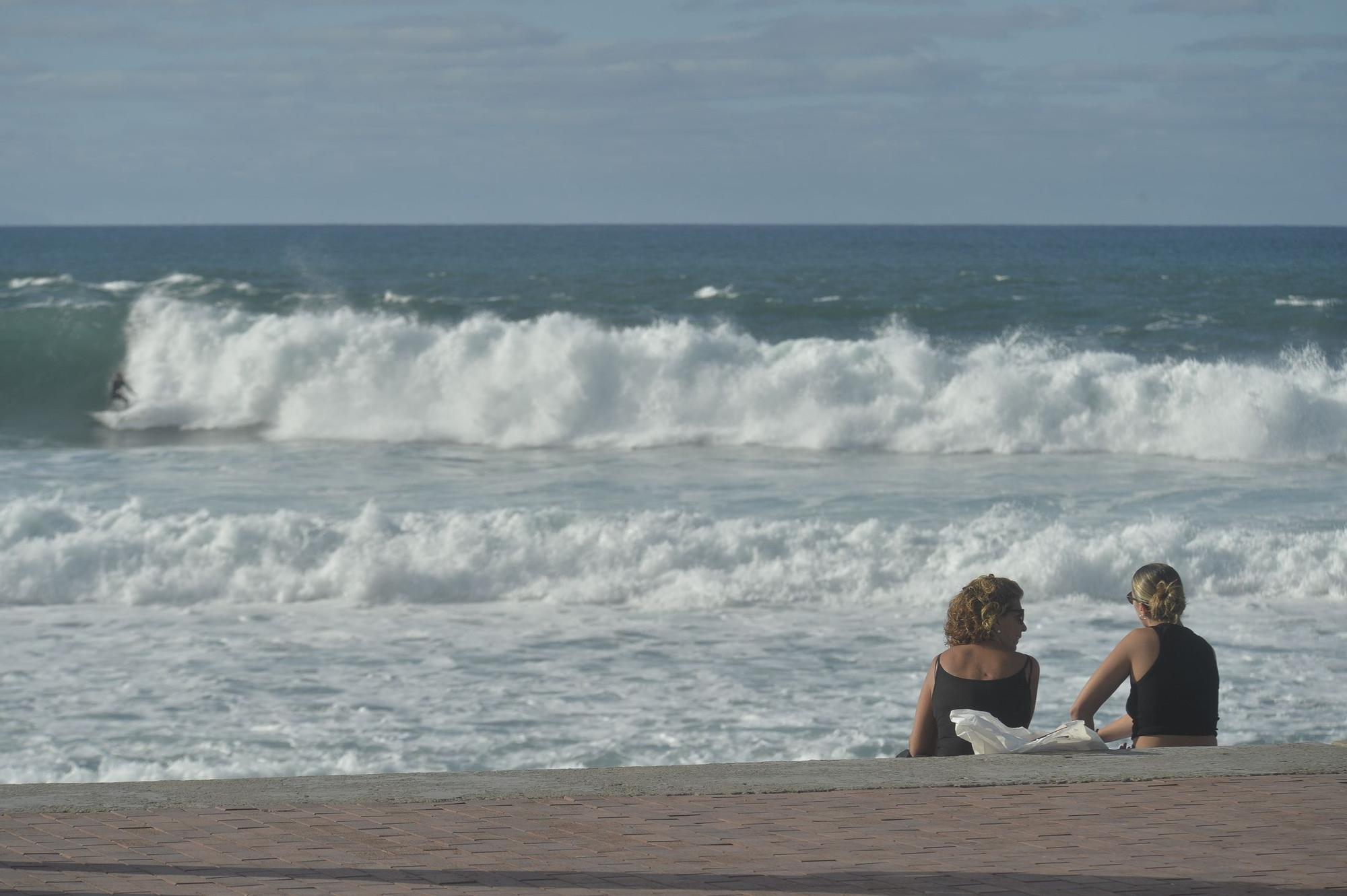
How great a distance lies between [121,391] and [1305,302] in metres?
27.7

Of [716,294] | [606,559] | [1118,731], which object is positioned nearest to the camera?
[1118,731]

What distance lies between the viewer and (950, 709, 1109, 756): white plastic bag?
18.1ft

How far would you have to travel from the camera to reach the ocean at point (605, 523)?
28.0ft

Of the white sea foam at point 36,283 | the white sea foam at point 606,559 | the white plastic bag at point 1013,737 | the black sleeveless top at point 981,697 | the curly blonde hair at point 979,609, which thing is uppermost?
the white sea foam at point 36,283

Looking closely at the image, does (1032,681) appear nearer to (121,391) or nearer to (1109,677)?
(1109,677)

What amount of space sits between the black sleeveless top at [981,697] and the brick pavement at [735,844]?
18.3 inches

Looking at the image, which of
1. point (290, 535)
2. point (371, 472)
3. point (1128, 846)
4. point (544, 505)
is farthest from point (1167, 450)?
point (1128, 846)

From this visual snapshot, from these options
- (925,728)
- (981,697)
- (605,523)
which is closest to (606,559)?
(605,523)

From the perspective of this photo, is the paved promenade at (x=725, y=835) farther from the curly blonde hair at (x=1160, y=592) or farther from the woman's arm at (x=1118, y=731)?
the curly blonde hair at (x=1160, y=592)

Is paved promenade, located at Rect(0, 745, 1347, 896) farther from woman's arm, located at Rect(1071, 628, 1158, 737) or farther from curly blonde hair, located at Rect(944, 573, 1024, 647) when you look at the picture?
curly blonde hair, located at Rect(944, 573, 1024, 647)

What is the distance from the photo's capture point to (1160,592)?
5.59 meters

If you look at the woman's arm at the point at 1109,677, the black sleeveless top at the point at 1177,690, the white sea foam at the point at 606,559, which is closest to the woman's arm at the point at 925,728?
the woman's arm at the point at 1109,677

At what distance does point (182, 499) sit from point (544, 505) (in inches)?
149

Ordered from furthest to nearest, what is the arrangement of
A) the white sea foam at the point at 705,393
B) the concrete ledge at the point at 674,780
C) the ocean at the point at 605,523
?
the white sea foam at the point at 705,393 < the ocean at the point at 605,523 < the concrete ledge at the point at 674,780
